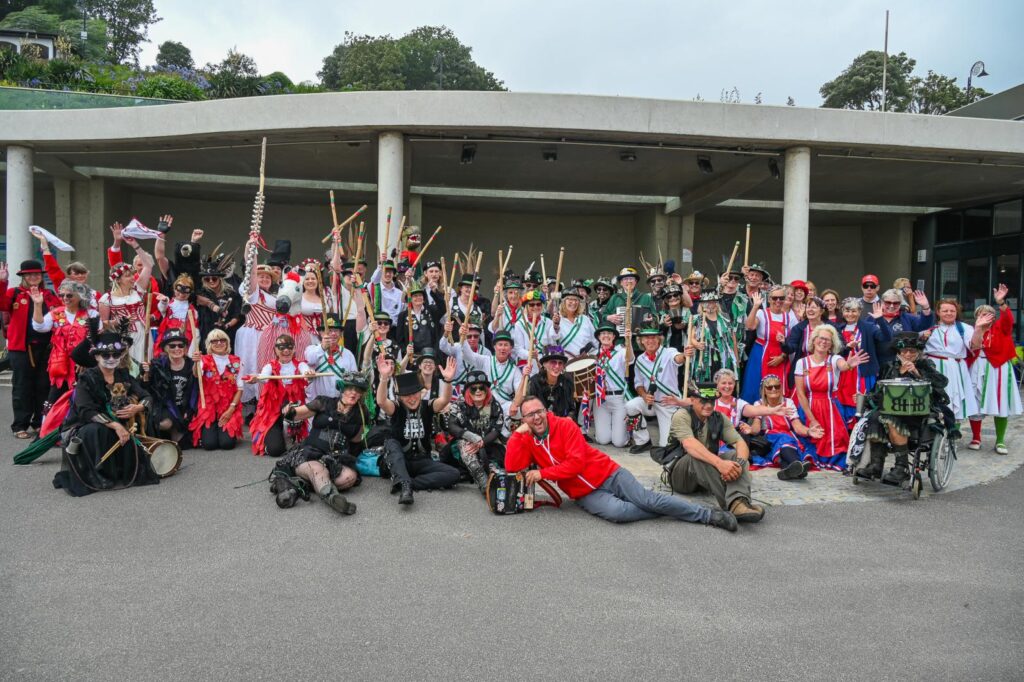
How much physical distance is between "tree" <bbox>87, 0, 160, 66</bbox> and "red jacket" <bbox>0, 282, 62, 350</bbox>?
2207 inches

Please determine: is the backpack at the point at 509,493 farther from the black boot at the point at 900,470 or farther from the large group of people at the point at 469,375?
the black boot at the point at 900,470

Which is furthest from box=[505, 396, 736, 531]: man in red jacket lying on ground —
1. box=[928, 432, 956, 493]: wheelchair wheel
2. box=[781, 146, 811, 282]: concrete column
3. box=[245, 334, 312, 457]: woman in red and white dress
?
box=[781, 146, 811, 282]: concrete column

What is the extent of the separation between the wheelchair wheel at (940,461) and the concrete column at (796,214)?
5361mm

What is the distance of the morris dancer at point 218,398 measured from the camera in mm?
7617

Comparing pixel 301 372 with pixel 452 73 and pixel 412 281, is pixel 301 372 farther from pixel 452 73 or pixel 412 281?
pixel 452 73

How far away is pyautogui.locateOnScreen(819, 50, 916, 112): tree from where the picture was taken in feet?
150

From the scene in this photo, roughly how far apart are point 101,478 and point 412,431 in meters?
2.55

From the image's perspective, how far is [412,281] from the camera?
9047 mm

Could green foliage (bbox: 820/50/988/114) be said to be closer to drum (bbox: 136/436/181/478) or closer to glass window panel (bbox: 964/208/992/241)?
glass window panel (bbox: 964/208/992/241)

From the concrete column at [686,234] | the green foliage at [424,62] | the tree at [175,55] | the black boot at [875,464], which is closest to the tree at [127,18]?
the tree at [175,55]

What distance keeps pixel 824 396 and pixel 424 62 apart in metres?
56.5

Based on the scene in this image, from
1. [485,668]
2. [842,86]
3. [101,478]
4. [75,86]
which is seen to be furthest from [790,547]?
[842,86]

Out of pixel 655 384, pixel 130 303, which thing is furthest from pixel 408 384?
pixel 130 303

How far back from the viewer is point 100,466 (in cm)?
604
